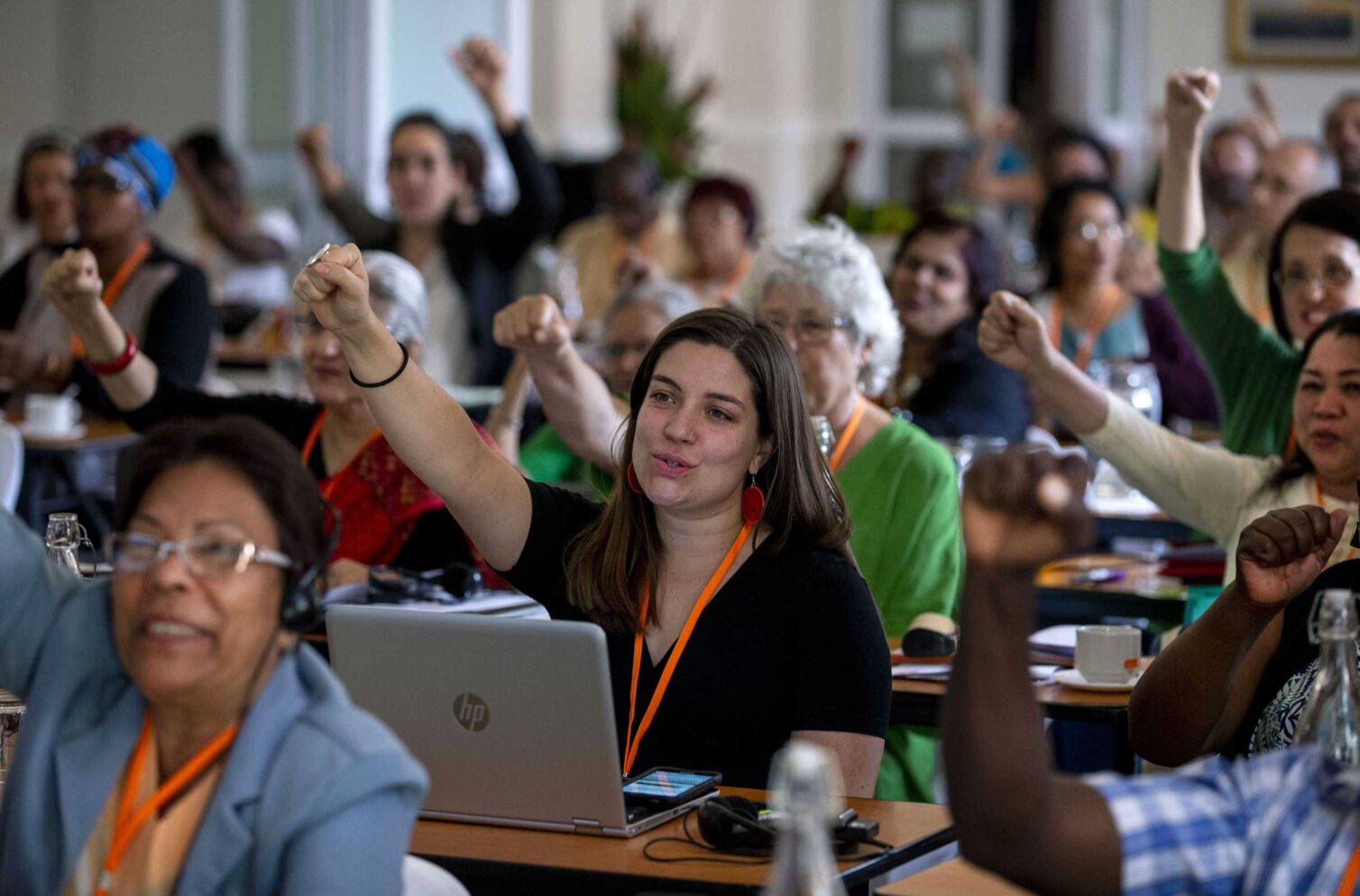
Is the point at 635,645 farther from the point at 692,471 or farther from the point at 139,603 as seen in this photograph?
the point at 139,603

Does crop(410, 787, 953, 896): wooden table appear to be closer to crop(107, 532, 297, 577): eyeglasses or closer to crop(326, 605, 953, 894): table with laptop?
crop(326, 605, 953, 894): table with laptop

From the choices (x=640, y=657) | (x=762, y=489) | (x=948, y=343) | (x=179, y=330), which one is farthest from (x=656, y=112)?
(x=640, y=657)

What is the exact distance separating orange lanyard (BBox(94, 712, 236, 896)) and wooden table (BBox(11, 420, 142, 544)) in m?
3.38

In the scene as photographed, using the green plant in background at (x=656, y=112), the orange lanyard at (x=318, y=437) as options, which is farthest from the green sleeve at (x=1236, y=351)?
the green plant in background at (x=656, y=112)

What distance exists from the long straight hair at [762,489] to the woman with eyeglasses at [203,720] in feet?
2.63

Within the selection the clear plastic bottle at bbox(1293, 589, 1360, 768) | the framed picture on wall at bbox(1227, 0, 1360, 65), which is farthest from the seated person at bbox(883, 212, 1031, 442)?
the framed picture on wall at bbox(1227, 0, 1360, 65)

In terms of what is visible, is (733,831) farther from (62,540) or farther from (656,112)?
(656,112)

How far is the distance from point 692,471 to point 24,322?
11.0 feet

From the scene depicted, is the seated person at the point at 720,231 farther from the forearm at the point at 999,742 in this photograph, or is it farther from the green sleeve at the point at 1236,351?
the forearm at the point at 999,742

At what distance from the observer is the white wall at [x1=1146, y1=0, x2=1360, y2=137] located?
10.7 m

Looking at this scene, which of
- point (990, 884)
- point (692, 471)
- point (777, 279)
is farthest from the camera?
point (777, 279)

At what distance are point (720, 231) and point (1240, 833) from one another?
531 centimetres

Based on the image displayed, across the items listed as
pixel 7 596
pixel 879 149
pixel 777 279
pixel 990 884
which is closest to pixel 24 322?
pixel 777 279

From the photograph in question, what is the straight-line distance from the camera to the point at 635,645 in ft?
8.14
